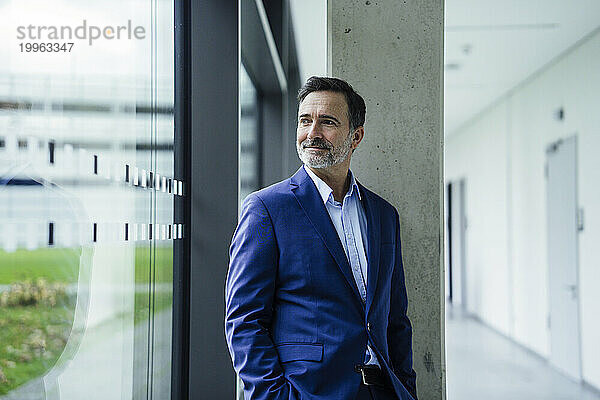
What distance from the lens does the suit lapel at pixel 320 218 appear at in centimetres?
178

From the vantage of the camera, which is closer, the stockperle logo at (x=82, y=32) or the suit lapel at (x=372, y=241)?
the stockperle logo at (x=82, y=32)

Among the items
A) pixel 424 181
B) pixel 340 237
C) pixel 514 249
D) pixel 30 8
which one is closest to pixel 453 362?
pixel 514 249

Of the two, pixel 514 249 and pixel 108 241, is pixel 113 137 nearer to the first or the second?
pixel 108 241

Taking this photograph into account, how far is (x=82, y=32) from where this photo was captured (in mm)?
1574

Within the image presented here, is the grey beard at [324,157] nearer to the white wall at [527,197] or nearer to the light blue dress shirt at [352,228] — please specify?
the light blue dress shirt at [352,228]

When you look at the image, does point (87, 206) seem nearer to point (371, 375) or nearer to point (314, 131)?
point (314, 131)

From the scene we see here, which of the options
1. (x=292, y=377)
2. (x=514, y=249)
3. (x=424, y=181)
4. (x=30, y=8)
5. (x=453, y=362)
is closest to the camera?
(x=30, y=8)

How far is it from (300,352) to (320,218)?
13.9 inches

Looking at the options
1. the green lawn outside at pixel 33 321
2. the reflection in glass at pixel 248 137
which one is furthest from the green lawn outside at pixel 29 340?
the reflection in glass at pixel 248 137

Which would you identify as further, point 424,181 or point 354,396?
point 424,181

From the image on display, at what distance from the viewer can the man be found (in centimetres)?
169

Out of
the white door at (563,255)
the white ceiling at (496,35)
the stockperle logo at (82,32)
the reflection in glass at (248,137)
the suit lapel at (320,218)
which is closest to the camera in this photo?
the stockperle logo at (82,32)

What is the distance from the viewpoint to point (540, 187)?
746 centimetres

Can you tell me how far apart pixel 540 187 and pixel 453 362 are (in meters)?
2.14
